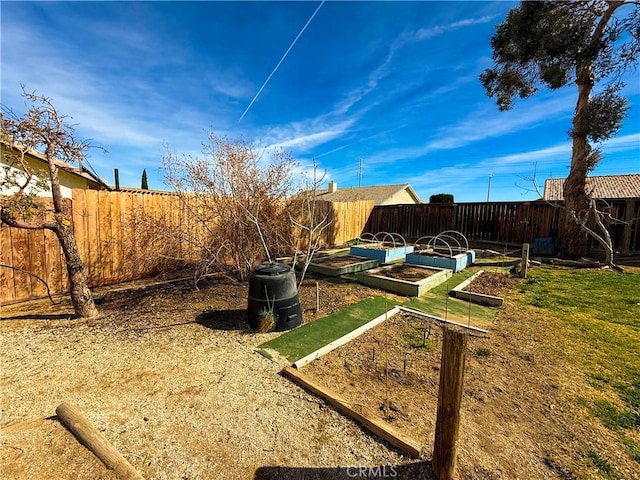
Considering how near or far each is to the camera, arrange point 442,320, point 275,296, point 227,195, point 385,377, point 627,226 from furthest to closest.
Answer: point 627,226
point 227,195
point 442,320
point 275,296
point 385,377

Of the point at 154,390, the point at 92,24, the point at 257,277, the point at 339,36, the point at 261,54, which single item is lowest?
the point at 154,390

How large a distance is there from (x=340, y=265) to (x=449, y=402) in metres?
5.91

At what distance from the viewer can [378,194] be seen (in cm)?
2606

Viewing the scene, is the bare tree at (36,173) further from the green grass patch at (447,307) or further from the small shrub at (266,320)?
the green grass patch at (447,307)

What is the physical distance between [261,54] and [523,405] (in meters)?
9.07

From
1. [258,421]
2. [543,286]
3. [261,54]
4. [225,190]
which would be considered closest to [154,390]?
[258,421]

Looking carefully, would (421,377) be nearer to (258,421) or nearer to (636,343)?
(258,421)

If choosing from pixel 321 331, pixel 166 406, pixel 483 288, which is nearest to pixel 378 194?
pixel 483 288

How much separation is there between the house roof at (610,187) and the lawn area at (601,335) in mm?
18935

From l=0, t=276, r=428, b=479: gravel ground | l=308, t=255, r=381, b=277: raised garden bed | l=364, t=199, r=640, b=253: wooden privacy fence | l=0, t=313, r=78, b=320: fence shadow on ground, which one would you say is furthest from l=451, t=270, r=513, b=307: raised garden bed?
l=0, t=313, r=78, b=320: fence shadow on ground

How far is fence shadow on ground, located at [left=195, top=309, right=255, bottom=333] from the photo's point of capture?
393 centimetres

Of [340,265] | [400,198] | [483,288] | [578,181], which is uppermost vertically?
[400,198]

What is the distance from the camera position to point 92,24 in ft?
15.0

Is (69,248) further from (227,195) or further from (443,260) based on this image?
(443,260)
